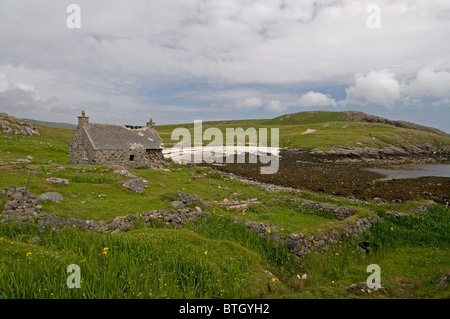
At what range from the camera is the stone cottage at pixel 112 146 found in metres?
35.2

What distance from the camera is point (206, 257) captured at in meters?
10.9

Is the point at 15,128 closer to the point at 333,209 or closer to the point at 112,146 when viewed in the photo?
the point at 112,146

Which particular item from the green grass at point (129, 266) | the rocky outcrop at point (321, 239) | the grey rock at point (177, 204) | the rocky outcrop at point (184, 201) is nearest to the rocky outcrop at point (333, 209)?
the rocky outcrop at point (321, 239)

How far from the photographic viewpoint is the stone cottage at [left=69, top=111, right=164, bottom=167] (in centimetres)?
3522

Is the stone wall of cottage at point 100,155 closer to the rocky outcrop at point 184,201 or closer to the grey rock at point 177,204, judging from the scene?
the rocky outcrop at point 184,201

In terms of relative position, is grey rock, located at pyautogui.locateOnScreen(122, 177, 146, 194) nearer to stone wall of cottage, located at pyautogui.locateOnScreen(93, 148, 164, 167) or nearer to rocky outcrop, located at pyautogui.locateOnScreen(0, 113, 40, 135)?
stone wall of cottage, located at pyautogui.locateOnScreen(93, 148, 164, 167)

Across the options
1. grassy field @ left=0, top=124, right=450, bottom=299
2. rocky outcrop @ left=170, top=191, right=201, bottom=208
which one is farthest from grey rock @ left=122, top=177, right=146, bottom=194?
rocky outcrop @ left=170, top=191, right=201, bottom=208

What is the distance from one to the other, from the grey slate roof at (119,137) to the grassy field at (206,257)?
15628 millimetres

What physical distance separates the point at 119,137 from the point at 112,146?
110 inches

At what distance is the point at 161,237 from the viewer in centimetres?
1214

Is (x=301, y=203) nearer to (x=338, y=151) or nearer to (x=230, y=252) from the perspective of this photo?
(x=230, y=252)
